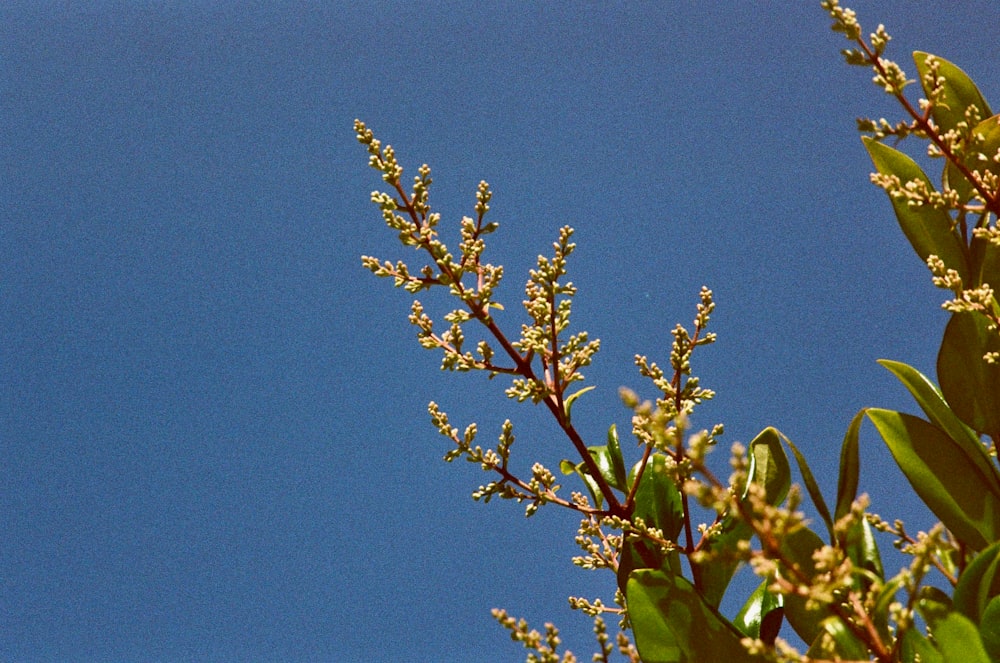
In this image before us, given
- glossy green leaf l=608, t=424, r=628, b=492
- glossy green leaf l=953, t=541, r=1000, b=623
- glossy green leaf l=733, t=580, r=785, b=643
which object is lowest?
glossy green leaf l=953, t=541, r=1000, b=623

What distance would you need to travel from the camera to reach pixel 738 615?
8.36 feet

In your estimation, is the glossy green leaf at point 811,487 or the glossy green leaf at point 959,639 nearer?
the glossy green leaf at point 959,639

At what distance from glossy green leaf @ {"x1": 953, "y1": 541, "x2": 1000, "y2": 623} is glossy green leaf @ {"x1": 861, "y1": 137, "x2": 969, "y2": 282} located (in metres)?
1.10

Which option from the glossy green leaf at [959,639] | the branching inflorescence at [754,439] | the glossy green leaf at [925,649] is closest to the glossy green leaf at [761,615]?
the branching inflorescence at [754,439]

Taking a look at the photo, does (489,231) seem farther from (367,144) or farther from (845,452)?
(845,452)

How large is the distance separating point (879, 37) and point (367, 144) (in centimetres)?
161

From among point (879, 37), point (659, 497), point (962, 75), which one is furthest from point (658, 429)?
point (962, 75)

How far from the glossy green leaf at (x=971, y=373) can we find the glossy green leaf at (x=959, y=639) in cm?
112

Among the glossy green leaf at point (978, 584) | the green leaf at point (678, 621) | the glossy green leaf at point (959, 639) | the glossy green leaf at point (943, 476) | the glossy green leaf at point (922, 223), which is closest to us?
the glossy green leaf at point (959, 639)

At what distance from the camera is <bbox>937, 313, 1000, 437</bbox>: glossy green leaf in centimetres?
237

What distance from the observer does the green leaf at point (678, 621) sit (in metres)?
2.08

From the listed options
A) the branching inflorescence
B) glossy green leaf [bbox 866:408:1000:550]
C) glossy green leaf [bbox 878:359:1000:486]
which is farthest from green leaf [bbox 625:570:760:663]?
glossy green leaf [bbox 878:359:1000:486]

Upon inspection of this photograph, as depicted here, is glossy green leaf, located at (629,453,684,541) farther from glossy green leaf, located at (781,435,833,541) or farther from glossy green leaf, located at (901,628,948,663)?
glossy green leaf, located at (901,628,948,663)

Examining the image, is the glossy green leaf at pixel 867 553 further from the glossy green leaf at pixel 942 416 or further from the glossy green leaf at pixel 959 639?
the glossy green leaf at pixel 959 639
